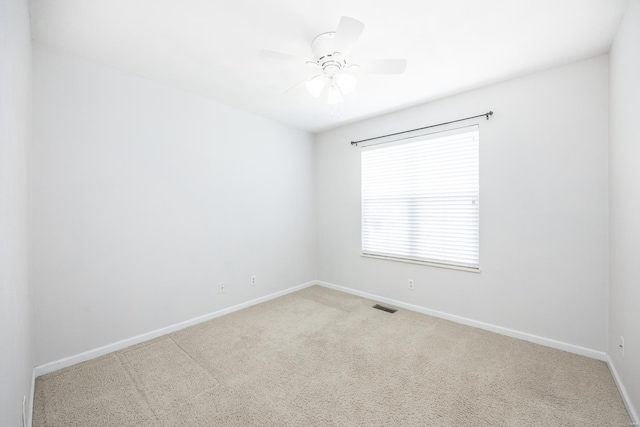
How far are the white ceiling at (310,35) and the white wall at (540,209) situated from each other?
0.90 feet

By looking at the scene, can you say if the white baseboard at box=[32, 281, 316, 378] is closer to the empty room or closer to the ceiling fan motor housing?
the empty room

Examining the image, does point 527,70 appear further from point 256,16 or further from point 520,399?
point 520,399

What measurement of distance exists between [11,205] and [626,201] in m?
3.60

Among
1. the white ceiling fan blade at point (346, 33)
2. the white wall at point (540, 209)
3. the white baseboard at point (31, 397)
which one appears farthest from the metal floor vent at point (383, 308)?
the white baseboard at point (31, 397)

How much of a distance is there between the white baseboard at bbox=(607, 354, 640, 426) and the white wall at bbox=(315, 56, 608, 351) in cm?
23

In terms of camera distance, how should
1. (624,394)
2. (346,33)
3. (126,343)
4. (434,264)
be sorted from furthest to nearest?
(434,264) → (126,343) → (624,394) → (346,33)

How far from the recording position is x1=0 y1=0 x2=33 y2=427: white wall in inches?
41.4

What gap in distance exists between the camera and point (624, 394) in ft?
5.90

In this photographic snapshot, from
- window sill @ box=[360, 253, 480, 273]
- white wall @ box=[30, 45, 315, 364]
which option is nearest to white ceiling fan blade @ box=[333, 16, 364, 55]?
white wall @ box=[30, 45, 315, 364]

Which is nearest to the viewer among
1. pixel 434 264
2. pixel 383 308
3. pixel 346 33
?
pixel 346 33

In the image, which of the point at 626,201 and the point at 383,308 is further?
the point at 383,308

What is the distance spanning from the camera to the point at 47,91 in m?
2.15

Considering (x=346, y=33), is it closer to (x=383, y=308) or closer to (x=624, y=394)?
(x=624, y=394)

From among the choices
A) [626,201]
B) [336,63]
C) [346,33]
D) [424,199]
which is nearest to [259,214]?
[424,199]
